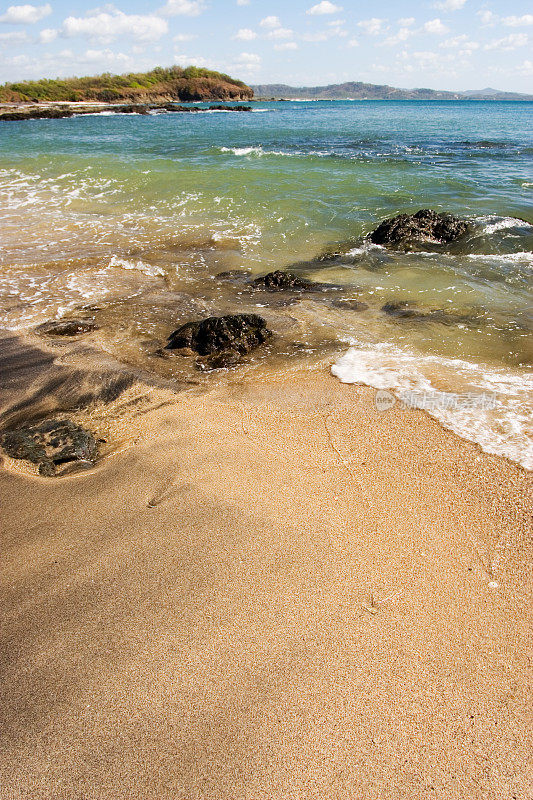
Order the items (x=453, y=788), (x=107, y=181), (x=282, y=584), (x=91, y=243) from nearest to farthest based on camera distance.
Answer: (x=453, y=788) → (x=282, y=584) → (x=91, y=243) → (x=107, y=181)

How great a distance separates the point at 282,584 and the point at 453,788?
112cm

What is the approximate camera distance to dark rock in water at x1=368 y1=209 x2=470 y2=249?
9.49 metres

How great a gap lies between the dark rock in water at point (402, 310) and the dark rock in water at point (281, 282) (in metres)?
1.37

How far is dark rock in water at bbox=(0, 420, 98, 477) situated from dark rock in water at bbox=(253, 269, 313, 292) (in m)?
4.23

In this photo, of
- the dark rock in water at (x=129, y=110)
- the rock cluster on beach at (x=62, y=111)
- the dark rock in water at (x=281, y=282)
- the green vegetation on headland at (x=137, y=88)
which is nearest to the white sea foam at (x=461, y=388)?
the dark rock in water at (x=281, y=282)

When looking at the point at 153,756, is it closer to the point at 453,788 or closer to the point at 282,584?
the point at 282,584

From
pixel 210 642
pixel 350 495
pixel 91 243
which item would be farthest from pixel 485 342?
pixel 91 243

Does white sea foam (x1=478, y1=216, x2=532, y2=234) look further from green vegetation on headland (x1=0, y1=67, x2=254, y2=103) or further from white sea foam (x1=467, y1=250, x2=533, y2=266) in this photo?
green vegetation on headland (x1=0, y1=67, x2=254, y2=103)

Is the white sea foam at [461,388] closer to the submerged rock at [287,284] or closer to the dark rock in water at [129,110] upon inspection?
the submerged rock at [287,284]

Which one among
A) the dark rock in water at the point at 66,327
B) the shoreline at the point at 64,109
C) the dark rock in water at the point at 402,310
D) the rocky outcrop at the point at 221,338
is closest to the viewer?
the rocky outcrop at the point at 221,338

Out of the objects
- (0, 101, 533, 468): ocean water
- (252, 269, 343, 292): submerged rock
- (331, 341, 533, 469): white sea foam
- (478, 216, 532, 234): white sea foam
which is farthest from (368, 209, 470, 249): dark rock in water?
(331, 341, 533, 469): white sea foam

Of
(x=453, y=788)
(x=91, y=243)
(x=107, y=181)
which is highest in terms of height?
(x=107, y=181)

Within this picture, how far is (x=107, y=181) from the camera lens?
15188 mm

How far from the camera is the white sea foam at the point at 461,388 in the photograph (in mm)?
3839
